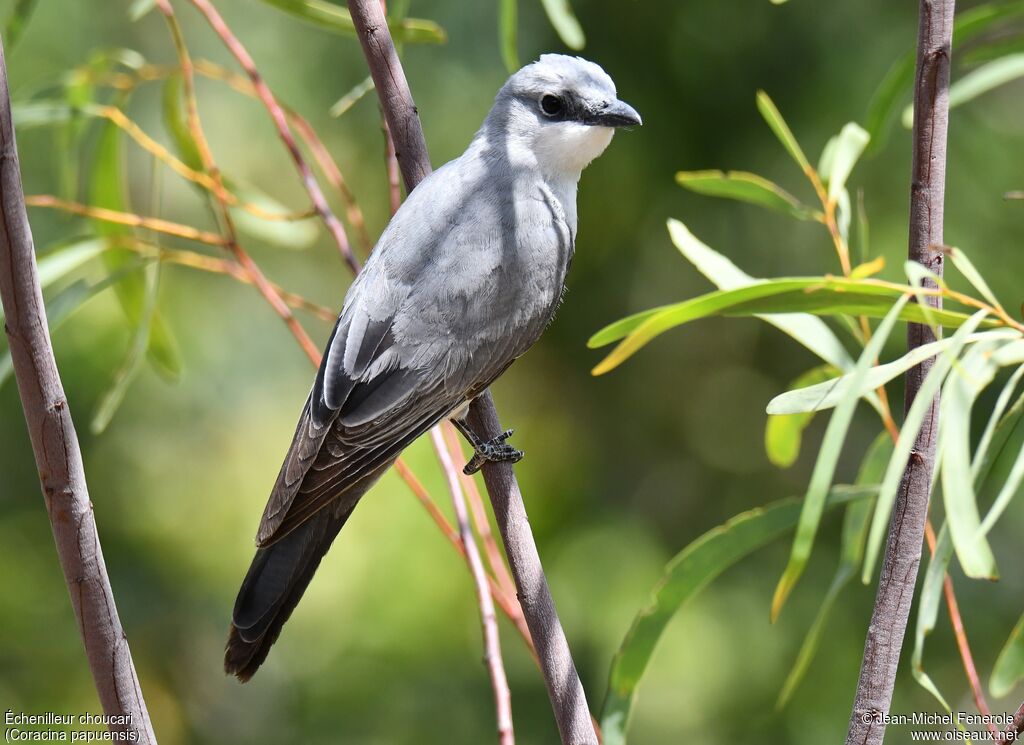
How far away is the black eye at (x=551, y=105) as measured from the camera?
192 cm

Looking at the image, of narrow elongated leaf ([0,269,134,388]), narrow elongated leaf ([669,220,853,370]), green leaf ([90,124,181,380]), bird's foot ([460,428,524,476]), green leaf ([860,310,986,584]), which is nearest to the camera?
green leaf ([860,310,986,584])

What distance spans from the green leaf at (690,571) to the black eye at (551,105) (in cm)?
87

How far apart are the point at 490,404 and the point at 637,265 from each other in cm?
178

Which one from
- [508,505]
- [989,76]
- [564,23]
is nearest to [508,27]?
[564,23]

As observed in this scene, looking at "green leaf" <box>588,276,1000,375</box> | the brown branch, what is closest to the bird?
the brown branch

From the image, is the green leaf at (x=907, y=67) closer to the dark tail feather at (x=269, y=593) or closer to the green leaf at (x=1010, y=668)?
the green leaf at (x=1010, y=668)

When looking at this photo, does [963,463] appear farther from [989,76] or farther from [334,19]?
[334,19]

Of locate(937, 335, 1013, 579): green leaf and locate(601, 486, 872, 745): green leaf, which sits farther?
locate(601, 486, 872, 745): green leaf

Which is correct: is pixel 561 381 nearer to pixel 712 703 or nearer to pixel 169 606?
pixel 712 703

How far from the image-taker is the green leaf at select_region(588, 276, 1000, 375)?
981 millimetres

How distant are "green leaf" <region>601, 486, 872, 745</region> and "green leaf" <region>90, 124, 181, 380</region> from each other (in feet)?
3.99

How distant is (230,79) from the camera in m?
1.96

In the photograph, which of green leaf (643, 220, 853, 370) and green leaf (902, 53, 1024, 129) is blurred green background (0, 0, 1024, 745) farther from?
green leaf (643, 220, 853, 370)

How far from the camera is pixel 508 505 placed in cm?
131
